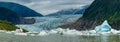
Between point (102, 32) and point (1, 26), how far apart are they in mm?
40341

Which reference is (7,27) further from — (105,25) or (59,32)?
(105,25)

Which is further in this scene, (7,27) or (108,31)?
(7,27)

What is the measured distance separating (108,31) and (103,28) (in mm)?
2933

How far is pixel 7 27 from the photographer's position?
6521 inches

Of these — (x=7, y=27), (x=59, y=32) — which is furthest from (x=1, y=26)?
(x=59, y=32)

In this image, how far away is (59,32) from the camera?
150 m

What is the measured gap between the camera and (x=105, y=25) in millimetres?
154250

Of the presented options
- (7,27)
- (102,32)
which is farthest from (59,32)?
(7,27)

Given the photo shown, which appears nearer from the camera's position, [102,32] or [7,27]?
[102,32]

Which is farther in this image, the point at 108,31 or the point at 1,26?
the point at 1,26

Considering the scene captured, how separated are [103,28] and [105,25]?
1.39 meters

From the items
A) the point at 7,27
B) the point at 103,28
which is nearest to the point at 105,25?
the point at 103,28

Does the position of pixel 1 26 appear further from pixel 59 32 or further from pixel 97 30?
pixel 97 30

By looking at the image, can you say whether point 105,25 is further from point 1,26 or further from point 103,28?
point 1,26
